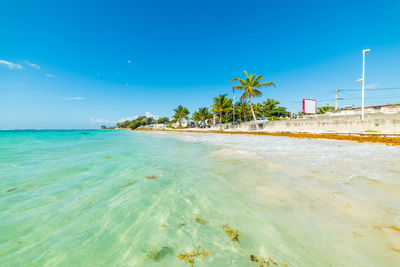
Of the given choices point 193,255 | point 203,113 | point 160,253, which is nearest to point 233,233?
point 193,255

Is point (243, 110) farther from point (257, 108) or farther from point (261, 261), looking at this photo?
point (261, 261)

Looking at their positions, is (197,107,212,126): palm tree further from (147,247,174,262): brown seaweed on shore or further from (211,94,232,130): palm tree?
(147,247,174,262): brown seaweed on shore

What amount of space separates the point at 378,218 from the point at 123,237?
3.28 metres

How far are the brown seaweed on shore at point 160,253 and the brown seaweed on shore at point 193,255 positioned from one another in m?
0.12

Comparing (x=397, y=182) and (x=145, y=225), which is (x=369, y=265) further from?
(x=397, y=182)

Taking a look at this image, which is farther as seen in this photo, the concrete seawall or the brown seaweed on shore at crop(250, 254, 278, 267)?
the concrete seawall

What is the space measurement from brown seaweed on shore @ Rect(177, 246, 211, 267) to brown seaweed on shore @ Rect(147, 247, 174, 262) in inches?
4.8

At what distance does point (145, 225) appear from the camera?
205cm

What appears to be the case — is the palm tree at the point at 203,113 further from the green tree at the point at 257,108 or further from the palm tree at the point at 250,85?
the palm tree at the point at 250,85

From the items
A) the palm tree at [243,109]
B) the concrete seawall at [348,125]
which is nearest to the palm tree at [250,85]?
the concrete seawall at [348,125]

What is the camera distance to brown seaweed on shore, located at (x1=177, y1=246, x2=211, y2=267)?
148 cm

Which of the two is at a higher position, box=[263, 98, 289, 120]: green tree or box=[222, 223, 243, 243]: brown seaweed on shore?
box=[263, 98, 289, 120]: green tree

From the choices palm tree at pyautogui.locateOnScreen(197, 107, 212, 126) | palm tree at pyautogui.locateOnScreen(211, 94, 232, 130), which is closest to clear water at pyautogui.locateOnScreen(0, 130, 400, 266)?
palm tree at pyautogui.locateOnScreen(211, 94, 232, 130)

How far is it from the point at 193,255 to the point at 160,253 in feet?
1.15
